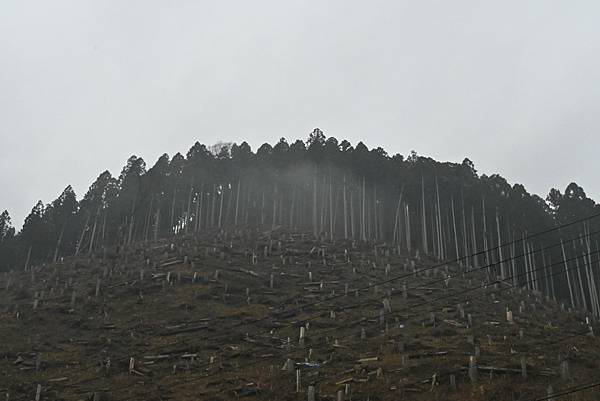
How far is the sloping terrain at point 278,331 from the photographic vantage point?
2448cm

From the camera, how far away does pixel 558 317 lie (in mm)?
39156

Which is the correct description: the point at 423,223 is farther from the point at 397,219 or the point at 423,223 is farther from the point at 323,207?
the point at 323,207

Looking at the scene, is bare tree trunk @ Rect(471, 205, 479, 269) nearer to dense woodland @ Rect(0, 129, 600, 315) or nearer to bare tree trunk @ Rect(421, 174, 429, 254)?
dense woodland @ Rect(0, 129, 600, 315)

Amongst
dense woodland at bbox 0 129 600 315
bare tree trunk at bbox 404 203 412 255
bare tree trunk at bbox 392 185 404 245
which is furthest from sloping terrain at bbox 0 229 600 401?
dense woodland at bbox 0 129 600 315

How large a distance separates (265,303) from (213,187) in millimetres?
37568

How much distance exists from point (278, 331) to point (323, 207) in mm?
37381

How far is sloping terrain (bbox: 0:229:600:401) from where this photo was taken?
24484 mm

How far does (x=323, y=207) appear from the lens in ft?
229

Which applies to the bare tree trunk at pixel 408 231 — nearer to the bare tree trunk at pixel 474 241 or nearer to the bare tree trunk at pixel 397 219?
the bare tree trunk at pixel 397 219

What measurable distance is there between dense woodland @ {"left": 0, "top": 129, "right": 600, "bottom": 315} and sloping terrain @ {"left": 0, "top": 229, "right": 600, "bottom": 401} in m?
14.6

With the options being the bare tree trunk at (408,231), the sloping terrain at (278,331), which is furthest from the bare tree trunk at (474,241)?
the sloping terrain at (278,331)

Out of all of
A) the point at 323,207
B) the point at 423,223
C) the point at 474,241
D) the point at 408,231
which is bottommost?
the point at 474,241

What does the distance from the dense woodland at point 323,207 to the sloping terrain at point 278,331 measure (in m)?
14.6

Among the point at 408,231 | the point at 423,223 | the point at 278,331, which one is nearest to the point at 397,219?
the point at 423,223
